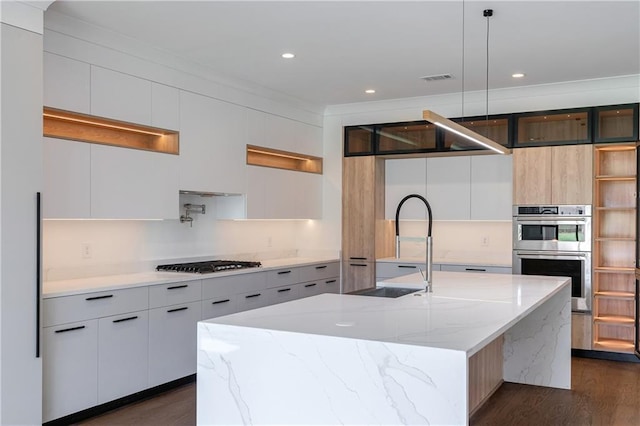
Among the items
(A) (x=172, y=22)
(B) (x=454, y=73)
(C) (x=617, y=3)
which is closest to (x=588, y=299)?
(B) (x=454, y=73)

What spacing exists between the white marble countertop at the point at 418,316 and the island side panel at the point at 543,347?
2.32 ft

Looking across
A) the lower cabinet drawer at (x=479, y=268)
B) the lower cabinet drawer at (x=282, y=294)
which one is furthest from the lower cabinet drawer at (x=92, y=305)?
the lower cabinet drawer at (x=479, y=268)

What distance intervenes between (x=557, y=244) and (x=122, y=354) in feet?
13.1

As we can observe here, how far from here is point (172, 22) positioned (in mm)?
3920

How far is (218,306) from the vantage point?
490 centimetres

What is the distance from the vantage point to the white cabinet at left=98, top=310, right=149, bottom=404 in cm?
392

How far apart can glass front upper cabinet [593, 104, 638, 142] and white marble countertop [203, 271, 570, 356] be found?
2114 mm

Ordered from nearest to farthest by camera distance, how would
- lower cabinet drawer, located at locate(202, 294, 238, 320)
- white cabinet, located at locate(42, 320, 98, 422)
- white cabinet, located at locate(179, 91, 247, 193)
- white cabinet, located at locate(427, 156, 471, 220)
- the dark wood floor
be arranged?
white cabinet, located at locate(42, 320, 98, 422)
the dark wood floor
lower cabinet drawer, located at locate(202, 294, 238, 320)
white cabinet, located at locate(179, 91, 247, 193)
white cabinet, located at locate(427, 156, 471, 220)

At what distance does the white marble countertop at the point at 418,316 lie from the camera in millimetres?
2395

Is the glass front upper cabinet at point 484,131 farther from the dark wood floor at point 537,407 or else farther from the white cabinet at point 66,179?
the white cabinet at point 66,179

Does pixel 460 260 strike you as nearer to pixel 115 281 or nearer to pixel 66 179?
pixel 115 281

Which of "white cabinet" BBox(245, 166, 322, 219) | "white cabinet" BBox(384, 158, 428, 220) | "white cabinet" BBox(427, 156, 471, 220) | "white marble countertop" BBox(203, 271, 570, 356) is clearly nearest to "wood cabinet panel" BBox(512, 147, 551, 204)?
"white cabinet" BBox(427, 156, 471, 220)

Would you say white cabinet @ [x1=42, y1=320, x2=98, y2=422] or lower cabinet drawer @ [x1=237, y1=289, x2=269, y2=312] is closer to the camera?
white cabinet @ [x1=42, y1=320, x2=98, y2=422]

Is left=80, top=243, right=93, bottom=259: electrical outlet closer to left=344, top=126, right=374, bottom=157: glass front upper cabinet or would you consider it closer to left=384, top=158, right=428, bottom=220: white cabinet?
left=344, top=126, right=374, bottom=157: glass front upper cabinet
